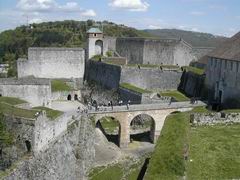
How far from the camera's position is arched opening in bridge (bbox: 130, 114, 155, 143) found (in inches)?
1378

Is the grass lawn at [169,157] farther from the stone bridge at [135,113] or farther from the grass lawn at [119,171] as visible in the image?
the stone bridge at [135,113]

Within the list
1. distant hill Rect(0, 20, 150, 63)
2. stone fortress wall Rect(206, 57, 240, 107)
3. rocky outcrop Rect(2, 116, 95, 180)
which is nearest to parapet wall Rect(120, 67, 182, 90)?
stone fortress wall Rect(206, 57, 240, 107)

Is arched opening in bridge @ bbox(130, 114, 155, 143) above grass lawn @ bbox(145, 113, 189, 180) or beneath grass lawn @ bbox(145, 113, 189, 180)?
beneath

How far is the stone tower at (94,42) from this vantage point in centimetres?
5256

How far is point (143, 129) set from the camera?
37.2 metres

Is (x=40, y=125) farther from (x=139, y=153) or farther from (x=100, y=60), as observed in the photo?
(x=100, y=60)

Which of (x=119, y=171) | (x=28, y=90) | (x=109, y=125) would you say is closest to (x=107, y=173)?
(x=119, y=171)

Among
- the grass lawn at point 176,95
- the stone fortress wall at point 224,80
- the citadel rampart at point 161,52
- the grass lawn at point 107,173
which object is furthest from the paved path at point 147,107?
the citadel rampart at point 161,52

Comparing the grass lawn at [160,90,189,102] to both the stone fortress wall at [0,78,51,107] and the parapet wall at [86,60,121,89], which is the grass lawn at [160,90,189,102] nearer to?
the parapet wall at [86,60,121,89]

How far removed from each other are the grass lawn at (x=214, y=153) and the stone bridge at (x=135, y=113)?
11800 mm

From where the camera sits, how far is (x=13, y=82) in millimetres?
33344

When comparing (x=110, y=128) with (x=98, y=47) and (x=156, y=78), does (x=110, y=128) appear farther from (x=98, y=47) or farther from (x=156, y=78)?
(x=98, y=47)

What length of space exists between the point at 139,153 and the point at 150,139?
3.45 metres

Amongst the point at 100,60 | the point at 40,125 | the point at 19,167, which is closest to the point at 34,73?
the point at 100,60
